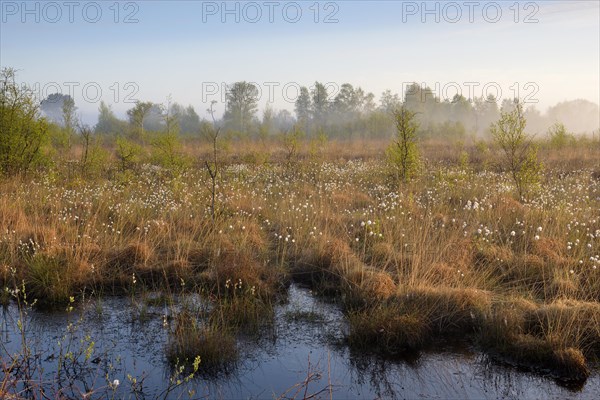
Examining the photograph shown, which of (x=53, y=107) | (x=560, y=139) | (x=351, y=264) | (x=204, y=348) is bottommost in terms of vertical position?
(x=204, y=348)

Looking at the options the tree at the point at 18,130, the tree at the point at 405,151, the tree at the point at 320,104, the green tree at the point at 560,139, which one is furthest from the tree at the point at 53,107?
the tree at the point at 320,104

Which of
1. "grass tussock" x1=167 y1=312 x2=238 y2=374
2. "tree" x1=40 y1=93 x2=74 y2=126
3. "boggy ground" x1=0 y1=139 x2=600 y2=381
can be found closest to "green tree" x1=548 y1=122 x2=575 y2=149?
"boggy ground" x1=0 y1=139 x2=600 y2=381

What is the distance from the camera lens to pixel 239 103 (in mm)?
74375

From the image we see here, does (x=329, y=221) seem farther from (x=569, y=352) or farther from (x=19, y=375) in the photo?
(x=19, y=375)

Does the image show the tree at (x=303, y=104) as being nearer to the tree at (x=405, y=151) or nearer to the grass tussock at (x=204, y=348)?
the tree at (x=405, y=151)

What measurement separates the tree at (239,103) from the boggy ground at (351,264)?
60.6m

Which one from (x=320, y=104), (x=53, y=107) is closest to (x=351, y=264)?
(x=53, y=107)

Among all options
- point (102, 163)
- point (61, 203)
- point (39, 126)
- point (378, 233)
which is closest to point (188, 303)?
point (378, 233)

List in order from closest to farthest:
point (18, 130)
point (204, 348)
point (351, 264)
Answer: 1. point (204, 348)
2. point (351, 264)
3. point (18, 130)

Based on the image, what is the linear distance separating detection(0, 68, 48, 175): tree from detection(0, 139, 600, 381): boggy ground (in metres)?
1.91

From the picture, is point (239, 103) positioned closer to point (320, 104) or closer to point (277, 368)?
point (320, 104)

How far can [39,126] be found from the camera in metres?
13.9

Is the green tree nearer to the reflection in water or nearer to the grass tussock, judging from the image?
the reflection in water

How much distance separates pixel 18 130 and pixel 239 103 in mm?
61981
